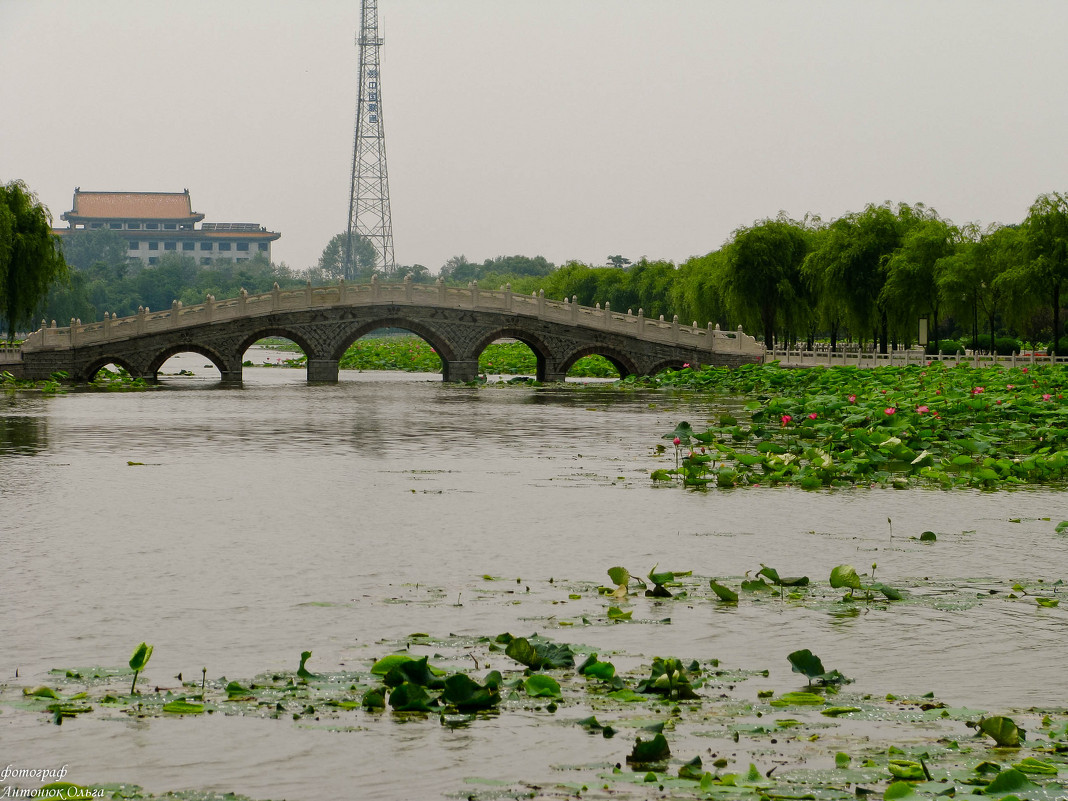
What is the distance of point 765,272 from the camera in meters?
53.2

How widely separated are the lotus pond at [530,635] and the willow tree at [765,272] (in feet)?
115

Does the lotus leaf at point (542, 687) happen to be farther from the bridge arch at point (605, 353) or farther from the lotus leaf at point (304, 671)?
the bridge arch at point (605, 353)

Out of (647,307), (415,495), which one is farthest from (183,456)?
(647,307)

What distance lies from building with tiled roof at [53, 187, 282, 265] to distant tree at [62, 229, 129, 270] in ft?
30.8

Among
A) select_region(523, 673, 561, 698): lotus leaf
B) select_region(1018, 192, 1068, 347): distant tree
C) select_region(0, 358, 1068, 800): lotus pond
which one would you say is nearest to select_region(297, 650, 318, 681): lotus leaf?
select_region(0, 358, 1068, 800): lotus pond

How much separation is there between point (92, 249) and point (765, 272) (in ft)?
387

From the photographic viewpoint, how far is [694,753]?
6.25m

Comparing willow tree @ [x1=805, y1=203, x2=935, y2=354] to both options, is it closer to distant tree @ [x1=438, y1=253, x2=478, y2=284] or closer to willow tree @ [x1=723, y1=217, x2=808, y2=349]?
willow tree @ [x1=723, y1=217, x2=808, y2=349]

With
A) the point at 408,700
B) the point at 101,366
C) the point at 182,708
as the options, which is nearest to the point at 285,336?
the point at 101,366

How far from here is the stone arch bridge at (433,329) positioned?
49281 mm

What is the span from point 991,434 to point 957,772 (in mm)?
16535

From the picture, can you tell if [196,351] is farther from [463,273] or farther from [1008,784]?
[463,273]

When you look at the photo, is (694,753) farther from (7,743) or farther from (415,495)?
(415,495)

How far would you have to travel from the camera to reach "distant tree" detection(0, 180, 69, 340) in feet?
135
